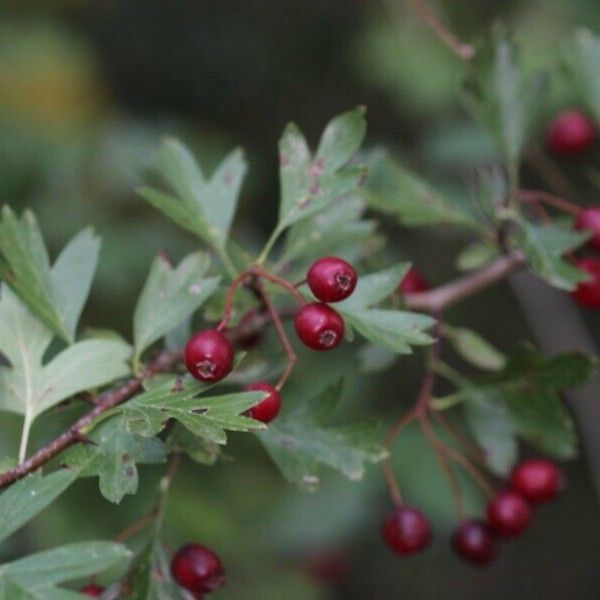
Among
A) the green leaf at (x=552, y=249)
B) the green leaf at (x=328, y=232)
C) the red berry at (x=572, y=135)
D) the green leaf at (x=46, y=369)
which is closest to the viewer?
the green leaf at (x=46, y=369)

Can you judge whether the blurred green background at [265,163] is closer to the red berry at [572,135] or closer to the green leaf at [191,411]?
the red berry at [572,135]

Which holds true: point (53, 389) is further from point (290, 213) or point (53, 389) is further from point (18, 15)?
point (18, 15)

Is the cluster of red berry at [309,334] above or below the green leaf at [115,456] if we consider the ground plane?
above

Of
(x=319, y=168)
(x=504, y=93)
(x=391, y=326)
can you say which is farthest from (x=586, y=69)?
(x=391, y=326)

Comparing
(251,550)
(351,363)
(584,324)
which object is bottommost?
(584,324)

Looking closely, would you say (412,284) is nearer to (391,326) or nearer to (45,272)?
(391,326)

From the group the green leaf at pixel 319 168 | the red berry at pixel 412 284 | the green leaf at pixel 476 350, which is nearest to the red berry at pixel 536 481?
the green leaf at pixel 476 350

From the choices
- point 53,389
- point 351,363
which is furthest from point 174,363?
point 351,363
